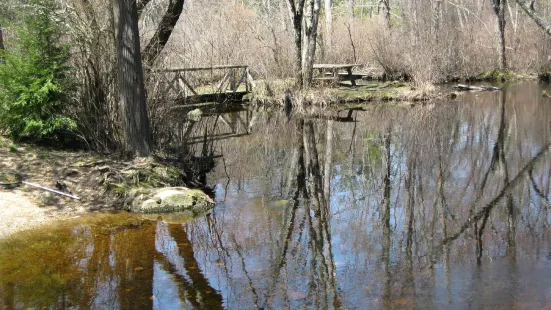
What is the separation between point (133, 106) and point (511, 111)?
13.5 metres

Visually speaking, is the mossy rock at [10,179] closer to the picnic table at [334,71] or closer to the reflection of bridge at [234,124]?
the reflection of bridge at [234,124]

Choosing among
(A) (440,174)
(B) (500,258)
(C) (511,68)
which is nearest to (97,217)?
(B) (500,258)

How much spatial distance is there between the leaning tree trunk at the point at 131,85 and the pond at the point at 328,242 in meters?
1.66

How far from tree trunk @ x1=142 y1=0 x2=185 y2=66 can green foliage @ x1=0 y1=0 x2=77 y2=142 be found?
1575mm

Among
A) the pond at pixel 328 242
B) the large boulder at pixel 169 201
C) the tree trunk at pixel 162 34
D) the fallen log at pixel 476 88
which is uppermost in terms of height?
the tree trunk at pixel 162 34

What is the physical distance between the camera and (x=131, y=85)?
9375mm

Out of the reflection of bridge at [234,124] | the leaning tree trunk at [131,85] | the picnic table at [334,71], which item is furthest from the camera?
the picnic table at [334,71]

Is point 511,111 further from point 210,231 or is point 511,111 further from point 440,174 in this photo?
point 210,231

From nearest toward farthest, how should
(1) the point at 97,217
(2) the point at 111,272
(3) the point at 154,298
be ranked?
(3) the point at 154,298 → (2) the point at 111,272 → (1) the point at 97,217

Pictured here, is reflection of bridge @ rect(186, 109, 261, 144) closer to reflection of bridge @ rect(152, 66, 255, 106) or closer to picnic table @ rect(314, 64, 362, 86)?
reflection of bridge @ rect(152, 66, 255, 106)

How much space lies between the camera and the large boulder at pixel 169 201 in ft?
28.0

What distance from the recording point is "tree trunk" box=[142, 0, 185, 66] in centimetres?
1107

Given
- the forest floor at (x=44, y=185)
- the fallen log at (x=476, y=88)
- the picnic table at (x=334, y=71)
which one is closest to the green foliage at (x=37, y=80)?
the forest floor at (x=44, y=185)

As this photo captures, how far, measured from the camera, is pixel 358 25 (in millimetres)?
32000
